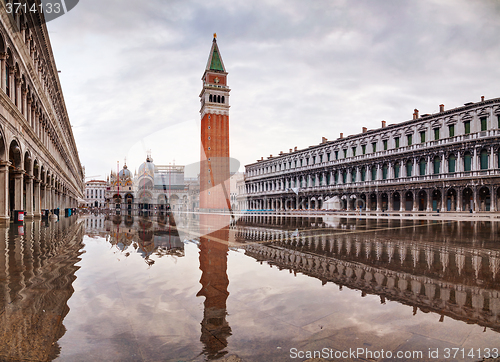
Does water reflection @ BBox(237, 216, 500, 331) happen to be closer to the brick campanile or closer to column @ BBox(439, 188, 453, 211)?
column @ BBox(439, 188, 453, 211)

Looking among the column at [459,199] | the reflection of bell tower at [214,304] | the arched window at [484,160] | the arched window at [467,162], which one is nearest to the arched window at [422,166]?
the arched window at [467,162]

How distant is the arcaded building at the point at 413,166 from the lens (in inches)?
1515

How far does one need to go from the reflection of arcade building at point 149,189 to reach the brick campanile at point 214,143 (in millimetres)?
38133

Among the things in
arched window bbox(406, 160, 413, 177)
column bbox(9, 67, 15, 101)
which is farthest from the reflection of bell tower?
arched window bbox(406, 160, 413, 177)

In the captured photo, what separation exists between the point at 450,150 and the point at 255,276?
45118 millimetres

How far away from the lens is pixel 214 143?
8156cm

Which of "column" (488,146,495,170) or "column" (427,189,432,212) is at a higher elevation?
"column" (488,146,495,170)

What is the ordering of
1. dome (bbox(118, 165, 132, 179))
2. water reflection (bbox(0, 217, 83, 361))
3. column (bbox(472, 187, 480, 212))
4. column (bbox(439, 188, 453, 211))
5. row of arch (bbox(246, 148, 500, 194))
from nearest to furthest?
water reflection (bbox(0, 217, 83, 361)) → column (bbox(472, 187, 480, 212)) → row of arch (bbox(246, 148, 500, 194)) → column (bbox(439, 188, 453, 211)) → dome (bbox(118, 165, 132, 179))

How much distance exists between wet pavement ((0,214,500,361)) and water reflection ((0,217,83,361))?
2cm

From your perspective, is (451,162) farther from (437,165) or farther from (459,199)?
(459,199)

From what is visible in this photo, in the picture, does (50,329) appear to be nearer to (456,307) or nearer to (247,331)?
(247,331)

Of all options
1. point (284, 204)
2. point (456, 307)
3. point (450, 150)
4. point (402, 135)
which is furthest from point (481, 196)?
point (456, 307)

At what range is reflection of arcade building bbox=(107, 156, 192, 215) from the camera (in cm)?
12319

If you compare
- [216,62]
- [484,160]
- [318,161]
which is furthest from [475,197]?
[216,62]
